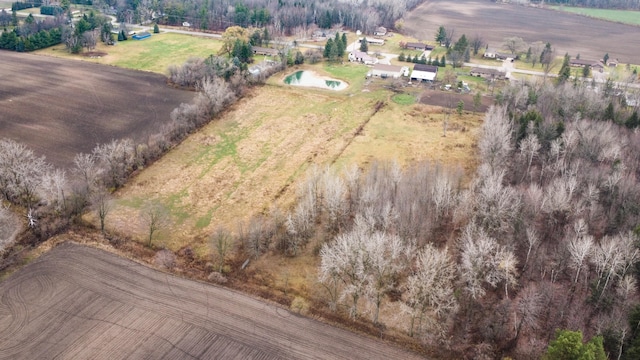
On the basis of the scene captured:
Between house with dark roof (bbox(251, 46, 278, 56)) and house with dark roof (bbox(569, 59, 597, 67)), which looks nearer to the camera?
house with dark roof (bbox(569, 59, 597, 67))

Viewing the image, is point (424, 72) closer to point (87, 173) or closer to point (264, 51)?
point (264, 51)

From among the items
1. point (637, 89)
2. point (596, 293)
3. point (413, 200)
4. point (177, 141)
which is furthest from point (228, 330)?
point (637, 89)

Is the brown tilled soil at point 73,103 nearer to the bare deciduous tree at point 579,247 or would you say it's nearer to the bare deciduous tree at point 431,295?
the bare deciduous tree at point 431,295

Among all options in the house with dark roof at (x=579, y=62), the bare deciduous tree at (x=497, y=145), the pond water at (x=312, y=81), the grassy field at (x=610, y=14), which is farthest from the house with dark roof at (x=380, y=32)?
the grassy field at (x=610, y=14)

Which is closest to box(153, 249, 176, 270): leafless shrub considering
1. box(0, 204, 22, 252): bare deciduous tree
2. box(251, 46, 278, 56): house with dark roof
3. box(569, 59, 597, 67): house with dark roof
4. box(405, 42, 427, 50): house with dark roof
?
box(0, 204, 22, 252): bare deciduous tree

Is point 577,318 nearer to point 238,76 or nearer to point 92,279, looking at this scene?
point 92,279

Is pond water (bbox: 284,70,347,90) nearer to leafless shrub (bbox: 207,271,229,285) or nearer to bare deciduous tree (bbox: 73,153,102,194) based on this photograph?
bare deciduous tree (bbox: 73,153,102,194)
